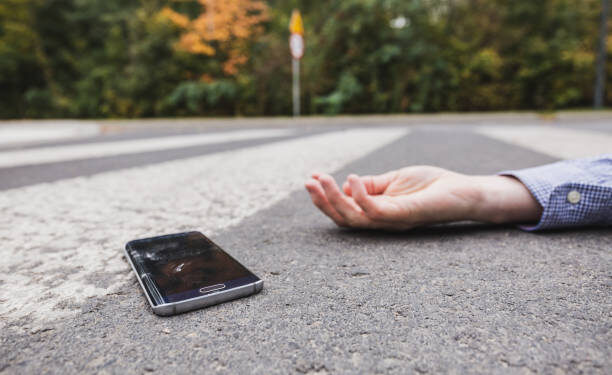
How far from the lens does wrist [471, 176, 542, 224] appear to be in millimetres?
1229

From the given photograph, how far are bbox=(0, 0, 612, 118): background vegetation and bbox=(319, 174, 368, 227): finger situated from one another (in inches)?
382

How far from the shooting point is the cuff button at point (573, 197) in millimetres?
1184

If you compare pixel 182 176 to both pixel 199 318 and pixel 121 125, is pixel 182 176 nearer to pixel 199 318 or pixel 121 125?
pixel 199 318

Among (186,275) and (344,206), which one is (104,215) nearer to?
(186,275)

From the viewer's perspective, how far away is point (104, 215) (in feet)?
5.01

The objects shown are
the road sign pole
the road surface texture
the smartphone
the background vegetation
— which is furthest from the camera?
the background vegetation

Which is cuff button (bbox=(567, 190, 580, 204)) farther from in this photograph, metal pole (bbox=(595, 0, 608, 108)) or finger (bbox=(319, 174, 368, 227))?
metal pole (bbox=(595, 0, 608, 108))

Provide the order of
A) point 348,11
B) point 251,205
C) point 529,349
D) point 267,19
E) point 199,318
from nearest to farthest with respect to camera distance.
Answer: point 529,349, point 199,318, point 251,205, point 348,11, point 267,19

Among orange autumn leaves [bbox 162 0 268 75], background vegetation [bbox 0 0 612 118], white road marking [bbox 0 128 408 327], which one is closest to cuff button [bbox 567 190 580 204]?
white road marking [bbox 0 128 408 327]

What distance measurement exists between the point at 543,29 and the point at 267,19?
836cm

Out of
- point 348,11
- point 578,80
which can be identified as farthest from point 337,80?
point 578,80

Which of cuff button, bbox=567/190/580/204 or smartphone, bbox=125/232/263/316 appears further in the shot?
cuff button, bbox=567/190/580/204

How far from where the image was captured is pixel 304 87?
38.1 feet

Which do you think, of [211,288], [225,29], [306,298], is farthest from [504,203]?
[225,29]
